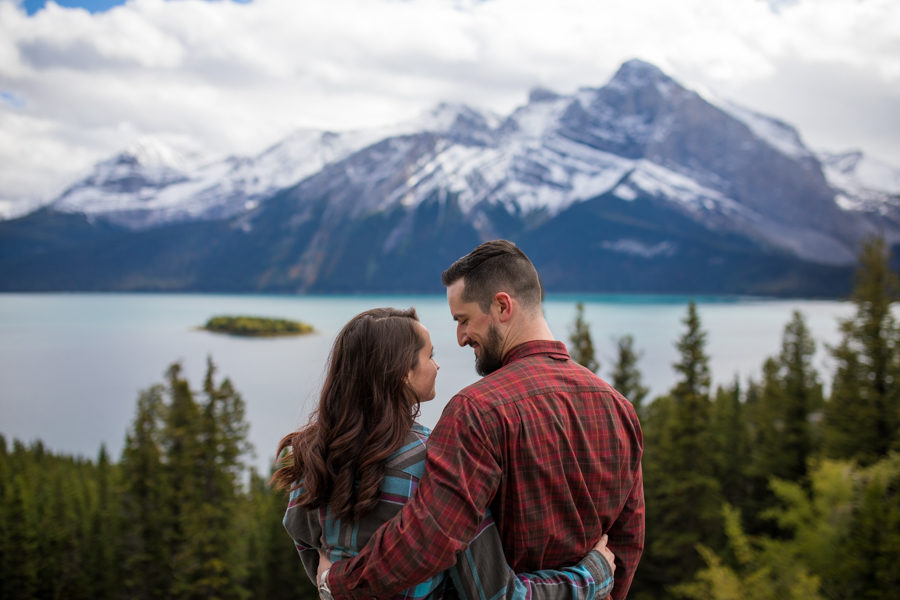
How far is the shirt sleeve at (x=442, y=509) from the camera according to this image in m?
2.23

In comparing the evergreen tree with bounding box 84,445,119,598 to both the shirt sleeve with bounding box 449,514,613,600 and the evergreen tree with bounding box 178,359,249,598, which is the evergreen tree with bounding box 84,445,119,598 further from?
the shirt sleeve with bounding box 449,514,613,600

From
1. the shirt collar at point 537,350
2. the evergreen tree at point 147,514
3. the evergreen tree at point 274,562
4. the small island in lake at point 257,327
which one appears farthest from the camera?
the small island in lake at point 257,327

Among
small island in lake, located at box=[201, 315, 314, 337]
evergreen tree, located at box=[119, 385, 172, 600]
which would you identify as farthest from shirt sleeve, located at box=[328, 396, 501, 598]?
small island in lake, located at box=[201, 315, 314, 337]

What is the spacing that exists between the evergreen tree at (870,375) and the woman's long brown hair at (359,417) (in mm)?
29680

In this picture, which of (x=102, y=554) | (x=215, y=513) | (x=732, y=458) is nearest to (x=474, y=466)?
(x=215, y=513)

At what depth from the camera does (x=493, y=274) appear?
277cm

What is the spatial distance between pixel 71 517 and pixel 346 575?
1796 inches

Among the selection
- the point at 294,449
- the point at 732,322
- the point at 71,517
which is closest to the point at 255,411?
the point at 71,517

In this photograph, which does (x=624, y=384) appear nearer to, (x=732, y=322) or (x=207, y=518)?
(x=207, y=518)

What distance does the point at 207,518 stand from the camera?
90.1 ft

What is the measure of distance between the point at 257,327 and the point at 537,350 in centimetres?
13054

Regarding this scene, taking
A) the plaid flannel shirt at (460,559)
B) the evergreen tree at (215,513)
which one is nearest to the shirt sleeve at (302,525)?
the plaid flannel shirt at (460,559)

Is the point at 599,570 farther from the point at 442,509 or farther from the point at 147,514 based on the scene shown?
the point at 147,514

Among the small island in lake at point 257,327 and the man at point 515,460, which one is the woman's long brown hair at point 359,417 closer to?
the man at point 515,460
